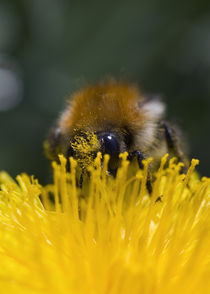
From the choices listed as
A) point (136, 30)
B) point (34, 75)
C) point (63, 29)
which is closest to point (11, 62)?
point (34, 75)

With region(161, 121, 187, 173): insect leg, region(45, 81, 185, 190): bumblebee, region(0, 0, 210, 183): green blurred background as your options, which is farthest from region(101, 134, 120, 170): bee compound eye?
region(0, 0, 210, 183): green blurred background

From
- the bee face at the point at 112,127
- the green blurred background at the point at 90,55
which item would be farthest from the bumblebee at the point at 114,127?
the green blurred background at the point at 90,55

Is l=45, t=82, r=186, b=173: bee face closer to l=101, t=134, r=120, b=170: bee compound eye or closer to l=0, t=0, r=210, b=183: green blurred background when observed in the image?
l=101, t=134, r=120, b=170: bee compound eye

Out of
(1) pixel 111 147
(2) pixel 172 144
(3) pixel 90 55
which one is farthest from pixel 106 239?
(3) pixel 90 55

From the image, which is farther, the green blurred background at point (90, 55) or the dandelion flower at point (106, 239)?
the green blurred background at point (90, 55)

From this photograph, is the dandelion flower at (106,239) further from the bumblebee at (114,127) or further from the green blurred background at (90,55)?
the green blurred background at (90,55)

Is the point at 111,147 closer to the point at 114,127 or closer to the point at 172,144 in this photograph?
the point at 114,127
